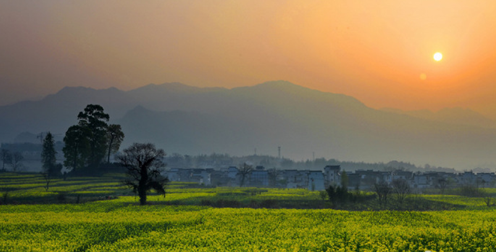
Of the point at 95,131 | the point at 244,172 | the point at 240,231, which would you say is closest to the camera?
the point at 240,231

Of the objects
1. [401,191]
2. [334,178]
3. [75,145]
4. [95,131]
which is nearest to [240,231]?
[401,191]

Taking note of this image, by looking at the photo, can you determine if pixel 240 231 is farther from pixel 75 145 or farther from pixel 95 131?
pixel 95 131

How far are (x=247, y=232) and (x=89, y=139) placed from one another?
81.3 metres

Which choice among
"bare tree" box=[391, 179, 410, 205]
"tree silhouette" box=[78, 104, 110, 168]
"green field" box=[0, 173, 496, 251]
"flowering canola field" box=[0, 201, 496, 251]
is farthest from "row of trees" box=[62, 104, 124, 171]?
"bare tree" box=[391, 179, 410, 205]

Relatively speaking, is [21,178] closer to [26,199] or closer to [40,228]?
[26,199]

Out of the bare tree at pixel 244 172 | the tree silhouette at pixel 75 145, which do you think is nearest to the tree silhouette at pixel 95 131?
the tree silhouette at pixel 75 145

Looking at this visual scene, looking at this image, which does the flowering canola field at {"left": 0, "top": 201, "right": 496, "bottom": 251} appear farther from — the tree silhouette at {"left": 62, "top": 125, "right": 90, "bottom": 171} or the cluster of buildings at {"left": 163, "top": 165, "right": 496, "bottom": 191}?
the cluster of buildings at {"left": 163, "top": 165, "right": 496, "bottom": 191}

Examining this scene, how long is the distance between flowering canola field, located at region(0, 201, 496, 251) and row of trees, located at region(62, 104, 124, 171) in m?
57.0

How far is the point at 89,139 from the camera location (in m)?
101

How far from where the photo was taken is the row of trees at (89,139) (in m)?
97.4

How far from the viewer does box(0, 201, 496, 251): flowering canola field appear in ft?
80.2

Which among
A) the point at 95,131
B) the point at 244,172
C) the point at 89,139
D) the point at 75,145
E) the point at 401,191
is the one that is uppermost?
the point at 95,131

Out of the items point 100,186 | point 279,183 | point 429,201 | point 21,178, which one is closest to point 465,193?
point 429,201

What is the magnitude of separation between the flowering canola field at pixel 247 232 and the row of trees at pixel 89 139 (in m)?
57.0
